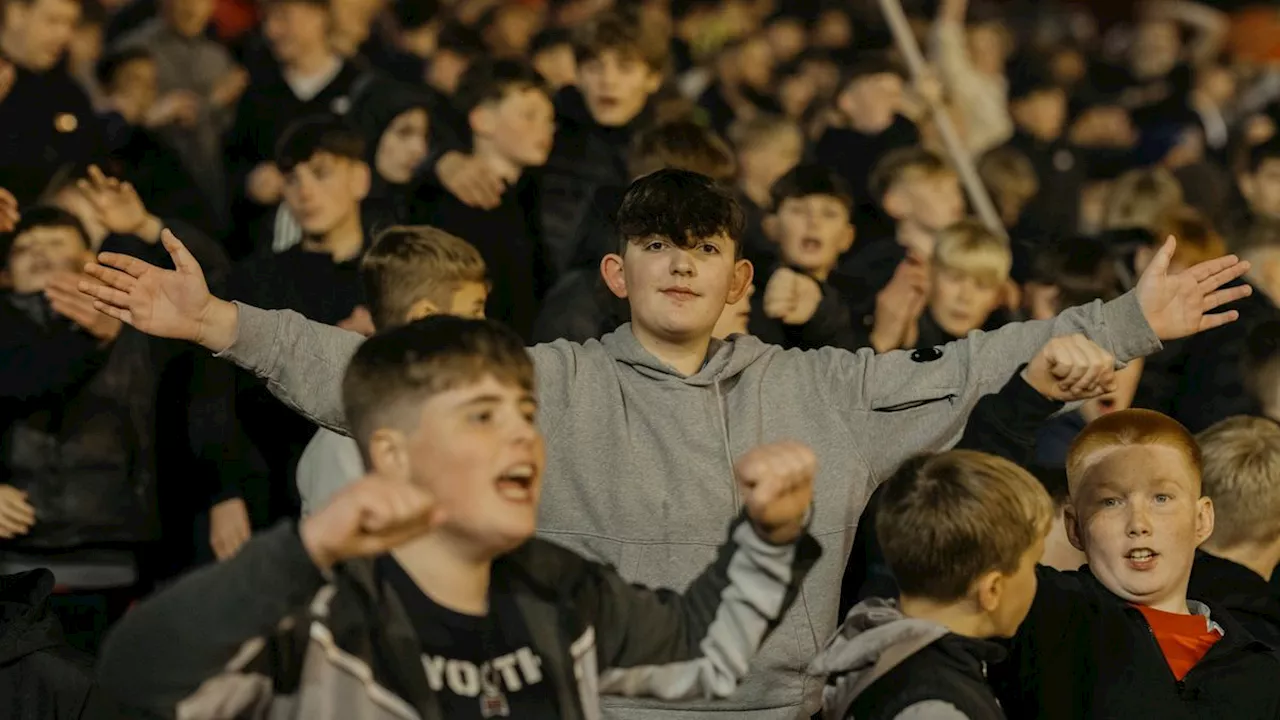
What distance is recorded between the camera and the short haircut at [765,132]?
30.2 feet

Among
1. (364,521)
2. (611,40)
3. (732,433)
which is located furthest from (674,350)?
(611,40)

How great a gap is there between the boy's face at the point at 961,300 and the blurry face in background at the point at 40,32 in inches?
169

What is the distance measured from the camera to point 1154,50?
663 inches

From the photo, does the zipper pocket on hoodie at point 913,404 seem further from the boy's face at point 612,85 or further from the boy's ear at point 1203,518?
the boy's face at point 612,85

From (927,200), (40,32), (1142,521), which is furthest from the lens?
(40,32)

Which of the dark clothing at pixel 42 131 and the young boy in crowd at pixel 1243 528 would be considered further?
Result: the dark clothing at pixel 42 131

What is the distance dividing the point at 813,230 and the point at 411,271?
2.41m

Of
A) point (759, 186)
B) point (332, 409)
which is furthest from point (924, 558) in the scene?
point (759, 186)

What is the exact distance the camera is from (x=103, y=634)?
6305 millimetres

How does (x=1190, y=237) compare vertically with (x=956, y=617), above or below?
above

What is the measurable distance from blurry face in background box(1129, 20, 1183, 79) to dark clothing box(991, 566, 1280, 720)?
12390 millimetres

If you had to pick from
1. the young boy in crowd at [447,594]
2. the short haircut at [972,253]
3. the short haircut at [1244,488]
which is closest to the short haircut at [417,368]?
the young boy in crowd at [447,594]

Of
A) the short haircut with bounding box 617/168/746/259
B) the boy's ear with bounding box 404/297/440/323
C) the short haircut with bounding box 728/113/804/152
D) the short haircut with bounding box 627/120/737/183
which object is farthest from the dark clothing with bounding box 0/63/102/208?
the short haircut with bounding box 617/168/746/259

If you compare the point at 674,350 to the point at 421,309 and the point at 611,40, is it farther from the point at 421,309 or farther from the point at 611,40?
the point at 611,40
